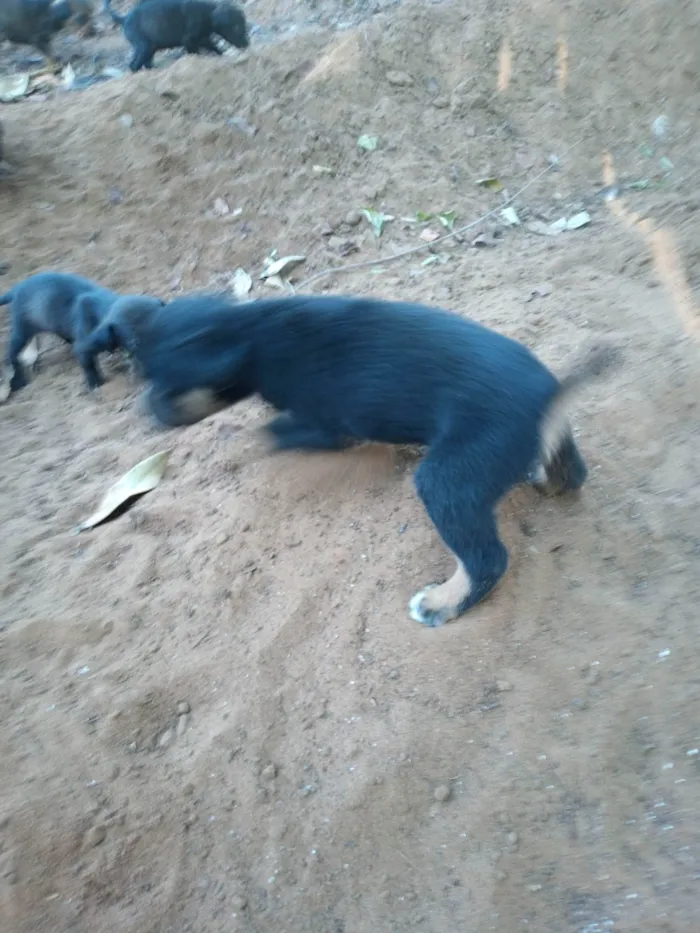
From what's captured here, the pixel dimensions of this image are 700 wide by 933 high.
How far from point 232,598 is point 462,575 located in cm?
112

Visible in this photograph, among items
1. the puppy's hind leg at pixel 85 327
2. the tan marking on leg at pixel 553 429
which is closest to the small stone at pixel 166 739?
A: the tan marking on leg at pixel 553 429

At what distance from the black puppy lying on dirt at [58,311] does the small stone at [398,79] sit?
3.70 m

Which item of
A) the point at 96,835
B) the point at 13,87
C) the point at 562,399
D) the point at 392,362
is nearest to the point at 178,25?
the point at 13,87

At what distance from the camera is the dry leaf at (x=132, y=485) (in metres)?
4.34

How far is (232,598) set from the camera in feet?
11.8

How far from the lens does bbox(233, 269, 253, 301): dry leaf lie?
21.0ft

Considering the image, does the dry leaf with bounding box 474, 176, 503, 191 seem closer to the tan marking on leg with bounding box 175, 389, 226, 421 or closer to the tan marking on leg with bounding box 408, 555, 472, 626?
the tan marking on leg with bounding box 175, 389, 226, 421

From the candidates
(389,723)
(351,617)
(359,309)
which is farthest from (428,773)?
(359,309)

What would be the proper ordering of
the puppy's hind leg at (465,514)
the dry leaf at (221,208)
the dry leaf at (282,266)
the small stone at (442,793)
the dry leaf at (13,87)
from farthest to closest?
the dry leaf at (13,87)
the dry leaf at (221,208)
the dry leaf at (282,266)
the puppy's hind leg at (465,514)
the small stone at (442,793)

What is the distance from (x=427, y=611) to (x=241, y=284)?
13.5 feet

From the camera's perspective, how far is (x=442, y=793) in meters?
2.72

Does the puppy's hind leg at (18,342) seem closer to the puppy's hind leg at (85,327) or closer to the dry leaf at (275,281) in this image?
the puppy's hind leg at (85,327)

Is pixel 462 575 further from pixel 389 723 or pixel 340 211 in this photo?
pixel 340 211

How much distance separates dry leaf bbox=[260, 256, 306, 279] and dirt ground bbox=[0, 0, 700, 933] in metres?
0.10
